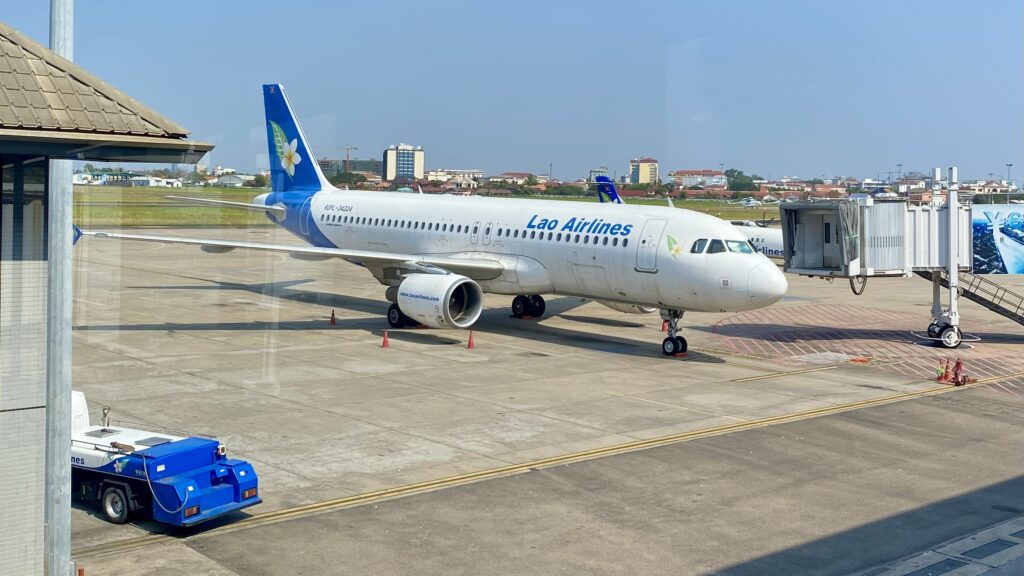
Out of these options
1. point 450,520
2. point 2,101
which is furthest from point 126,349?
point 2,101

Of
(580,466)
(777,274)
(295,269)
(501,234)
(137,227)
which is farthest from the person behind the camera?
(295,269)

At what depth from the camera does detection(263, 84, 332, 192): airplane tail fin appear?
1302 inches

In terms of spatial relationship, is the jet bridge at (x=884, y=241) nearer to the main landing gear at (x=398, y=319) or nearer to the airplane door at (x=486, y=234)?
the airplane door at (x=486, y=234)

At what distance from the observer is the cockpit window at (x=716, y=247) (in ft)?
78.0

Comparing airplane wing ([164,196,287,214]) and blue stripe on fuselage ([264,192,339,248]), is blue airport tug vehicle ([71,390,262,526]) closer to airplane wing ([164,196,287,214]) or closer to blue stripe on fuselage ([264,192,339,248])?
airplane wing ([164,196,287,214])

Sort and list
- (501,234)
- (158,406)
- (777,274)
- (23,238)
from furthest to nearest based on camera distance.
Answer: (501,234), (777,274), (158,406), (23,238)

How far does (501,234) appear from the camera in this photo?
28.4 m

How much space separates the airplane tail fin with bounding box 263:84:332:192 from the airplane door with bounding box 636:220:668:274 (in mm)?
13123

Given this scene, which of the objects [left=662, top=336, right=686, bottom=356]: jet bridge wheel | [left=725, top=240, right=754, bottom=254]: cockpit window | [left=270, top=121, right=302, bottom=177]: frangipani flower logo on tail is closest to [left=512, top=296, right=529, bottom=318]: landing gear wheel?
[left=662, top=336, right=686, bottom=356]: jet bridge wheel

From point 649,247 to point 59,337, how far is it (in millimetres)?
17792

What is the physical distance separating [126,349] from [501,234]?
10016 mm

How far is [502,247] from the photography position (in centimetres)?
2823

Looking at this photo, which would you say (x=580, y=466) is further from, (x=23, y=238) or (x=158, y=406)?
(x=23, y=238)

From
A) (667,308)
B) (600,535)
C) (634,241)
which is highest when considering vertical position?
(634,241)
